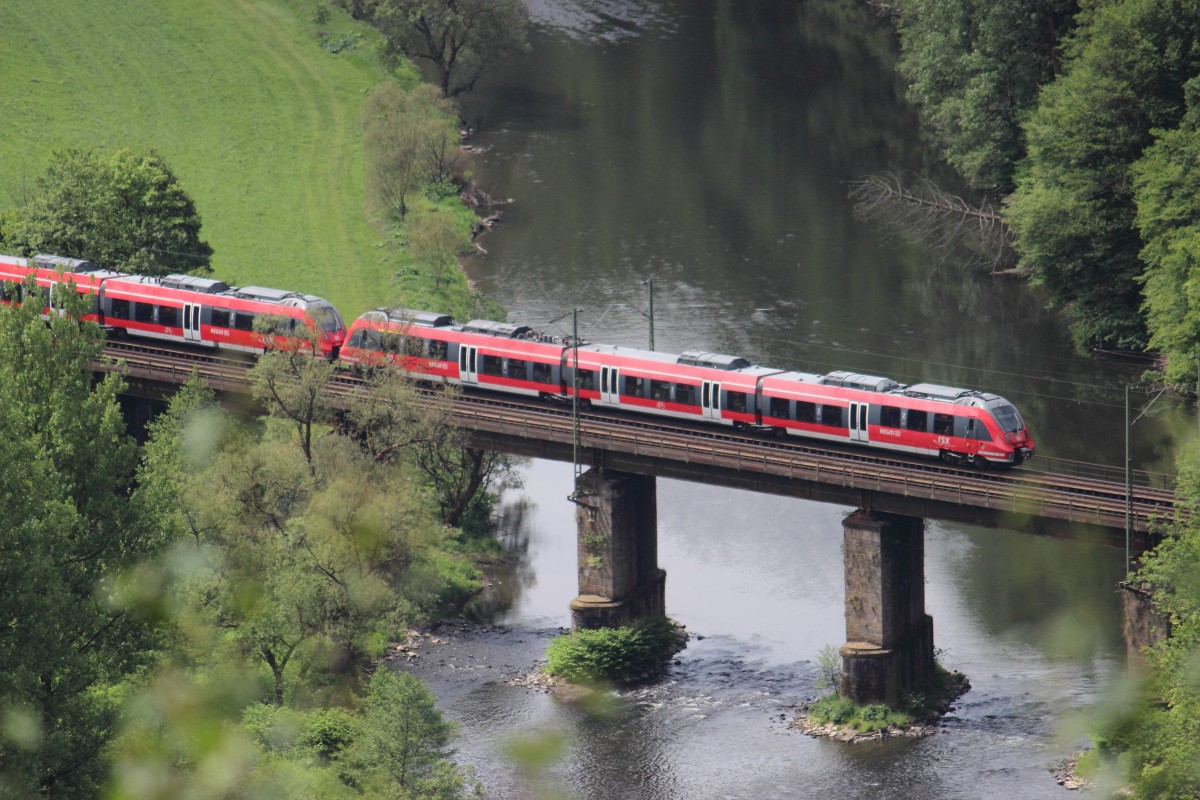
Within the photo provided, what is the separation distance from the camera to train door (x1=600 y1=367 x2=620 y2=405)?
87750 millimetres

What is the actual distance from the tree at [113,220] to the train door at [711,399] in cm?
3422

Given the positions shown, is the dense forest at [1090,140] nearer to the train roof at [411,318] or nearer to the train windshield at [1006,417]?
the train windshield at [1006,417]

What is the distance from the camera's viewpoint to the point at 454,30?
489 feet

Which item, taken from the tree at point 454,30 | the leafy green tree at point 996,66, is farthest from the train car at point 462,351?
the tree at point 454,30

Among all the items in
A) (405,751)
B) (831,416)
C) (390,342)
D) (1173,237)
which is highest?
(1173,237)

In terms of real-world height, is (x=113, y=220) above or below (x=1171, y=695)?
above

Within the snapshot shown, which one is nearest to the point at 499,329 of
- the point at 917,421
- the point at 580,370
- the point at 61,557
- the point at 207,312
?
the point at 580,370

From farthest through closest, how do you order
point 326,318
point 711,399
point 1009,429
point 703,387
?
1. point 326,318
2. point 703,387
3. point 711,399
4. point 1009,429

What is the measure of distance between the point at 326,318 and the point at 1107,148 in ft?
138

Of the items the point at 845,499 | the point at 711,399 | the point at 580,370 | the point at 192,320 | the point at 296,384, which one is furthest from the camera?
the point at 192,320

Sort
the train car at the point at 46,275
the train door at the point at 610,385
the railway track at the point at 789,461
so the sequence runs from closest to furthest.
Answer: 1. the railway track at the point at 789,461
2. the train door at the point at 610,385
3. the train car at the point at 46,275

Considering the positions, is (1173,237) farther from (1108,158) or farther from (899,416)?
(899,416)

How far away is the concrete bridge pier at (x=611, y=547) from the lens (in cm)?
8500

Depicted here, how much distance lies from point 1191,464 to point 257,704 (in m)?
33.2
